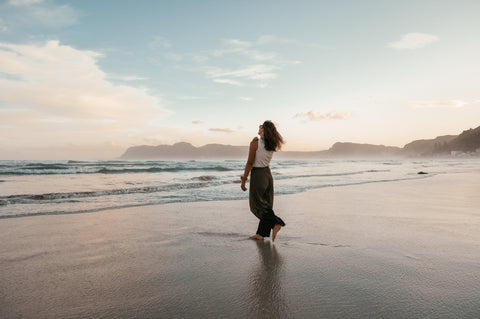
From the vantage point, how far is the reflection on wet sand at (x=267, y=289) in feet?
7.49

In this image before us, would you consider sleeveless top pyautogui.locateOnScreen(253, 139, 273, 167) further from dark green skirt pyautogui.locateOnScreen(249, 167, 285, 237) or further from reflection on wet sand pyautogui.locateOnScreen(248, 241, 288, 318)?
reflection on wet sand pyautogui.locateOnScreen(248, 241, 288, 318)

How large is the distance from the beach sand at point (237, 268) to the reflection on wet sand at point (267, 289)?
1 cm

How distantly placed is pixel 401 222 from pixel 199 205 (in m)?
5.07

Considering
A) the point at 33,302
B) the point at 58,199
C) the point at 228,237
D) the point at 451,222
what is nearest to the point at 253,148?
the point at 228,237

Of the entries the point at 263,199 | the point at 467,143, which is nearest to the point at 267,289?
the point at 263,199

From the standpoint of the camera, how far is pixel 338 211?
7.01m

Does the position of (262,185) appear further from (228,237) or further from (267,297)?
(267,297)

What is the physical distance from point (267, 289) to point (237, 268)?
25.7 inches

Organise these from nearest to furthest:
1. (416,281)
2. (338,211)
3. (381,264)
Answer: (416,281) < (381,264) < (338,211)

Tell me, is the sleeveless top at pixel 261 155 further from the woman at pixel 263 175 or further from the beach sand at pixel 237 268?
the beach sand at pixel 237 268

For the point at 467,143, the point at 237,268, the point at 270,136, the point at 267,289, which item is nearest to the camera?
the point at 267,289

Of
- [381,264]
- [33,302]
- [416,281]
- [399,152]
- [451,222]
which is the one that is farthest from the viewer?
[399,152]

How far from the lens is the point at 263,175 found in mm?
4562

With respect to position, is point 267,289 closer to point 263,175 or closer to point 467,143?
point 263,175
